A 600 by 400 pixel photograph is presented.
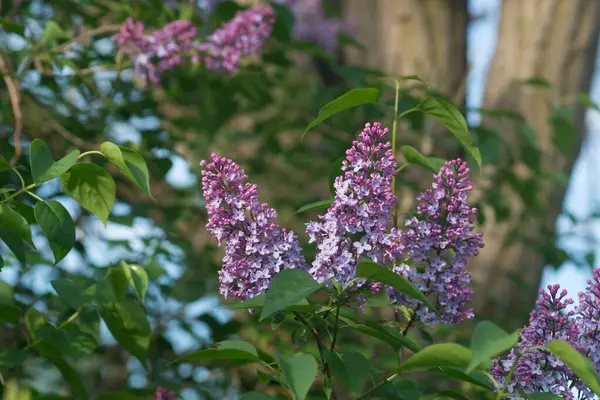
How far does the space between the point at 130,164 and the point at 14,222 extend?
0.56 feet

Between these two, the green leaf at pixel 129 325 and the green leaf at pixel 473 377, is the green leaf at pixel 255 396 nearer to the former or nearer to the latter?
the green leaf at pixel 473 377

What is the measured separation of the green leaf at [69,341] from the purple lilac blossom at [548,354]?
626 mm

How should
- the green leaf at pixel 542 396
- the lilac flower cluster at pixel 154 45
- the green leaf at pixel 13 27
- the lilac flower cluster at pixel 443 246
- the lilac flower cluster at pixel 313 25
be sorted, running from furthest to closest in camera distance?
the lilac flower cluster at pixel 313 25 → the lilac flower cluster at pixel 154 45 → the green leaf at pixel 13 27 → the lilac flower cluster at pixel 443 246 → the green leaf at pixel 542 396

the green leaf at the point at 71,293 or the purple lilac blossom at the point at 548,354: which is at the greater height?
the green leaf at the point at 71,293

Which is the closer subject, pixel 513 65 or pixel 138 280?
pixel 138 280

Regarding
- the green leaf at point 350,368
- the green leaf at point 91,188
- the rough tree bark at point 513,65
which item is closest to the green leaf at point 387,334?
the green leaf at point 350,368

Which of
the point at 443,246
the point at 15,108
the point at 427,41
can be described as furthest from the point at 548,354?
the point at 427,41

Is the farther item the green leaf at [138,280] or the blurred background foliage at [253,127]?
the blurred background foliage at [253,127]

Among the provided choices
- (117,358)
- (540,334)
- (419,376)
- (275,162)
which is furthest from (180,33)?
(275,162)

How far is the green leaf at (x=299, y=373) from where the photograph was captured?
0.94m

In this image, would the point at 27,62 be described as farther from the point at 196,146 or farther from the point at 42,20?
the point at 196,146

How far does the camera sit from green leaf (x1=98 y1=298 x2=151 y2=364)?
1412 millimetres

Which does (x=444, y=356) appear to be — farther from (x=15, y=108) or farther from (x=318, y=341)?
(x=15, y=108)

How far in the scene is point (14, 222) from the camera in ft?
3.91
